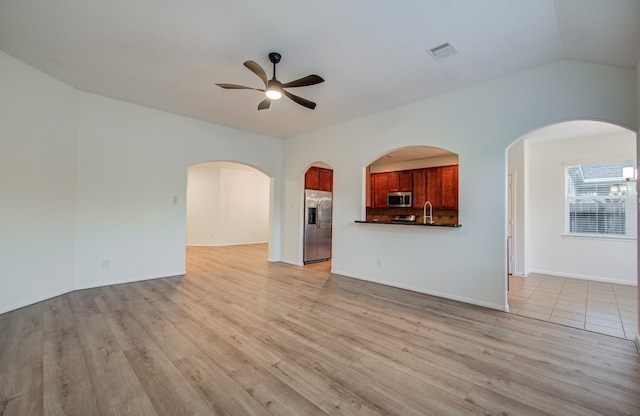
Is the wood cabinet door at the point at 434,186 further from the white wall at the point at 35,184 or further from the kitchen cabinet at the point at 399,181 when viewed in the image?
the white wall at the point at 35,184

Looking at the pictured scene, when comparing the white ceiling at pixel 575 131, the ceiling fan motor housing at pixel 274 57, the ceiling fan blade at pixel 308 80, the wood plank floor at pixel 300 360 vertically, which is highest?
the ceiling fan motor housing at pixel 274 57

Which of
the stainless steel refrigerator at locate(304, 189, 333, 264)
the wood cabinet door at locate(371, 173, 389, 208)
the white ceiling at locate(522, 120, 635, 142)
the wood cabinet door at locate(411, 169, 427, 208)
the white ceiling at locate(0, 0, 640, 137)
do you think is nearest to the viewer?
the white ceiling at locate(0, 0, 640, 137)

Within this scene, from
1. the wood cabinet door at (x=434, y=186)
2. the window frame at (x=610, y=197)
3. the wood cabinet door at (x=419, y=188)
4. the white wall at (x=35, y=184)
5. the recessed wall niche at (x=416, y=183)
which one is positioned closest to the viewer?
the white wall at (x=35, y=184)

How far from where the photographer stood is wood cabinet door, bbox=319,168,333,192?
22.9 feet

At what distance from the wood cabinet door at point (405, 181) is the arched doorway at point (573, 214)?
2.29 m

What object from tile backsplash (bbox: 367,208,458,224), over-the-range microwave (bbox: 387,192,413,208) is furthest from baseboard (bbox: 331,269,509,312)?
tile backsplash (bbox: 367,208,458,224)

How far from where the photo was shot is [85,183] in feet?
14.1

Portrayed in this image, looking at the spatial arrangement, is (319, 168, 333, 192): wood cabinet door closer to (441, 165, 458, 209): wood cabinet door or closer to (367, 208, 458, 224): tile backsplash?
(367, 208, 458, 224): tile backsplash

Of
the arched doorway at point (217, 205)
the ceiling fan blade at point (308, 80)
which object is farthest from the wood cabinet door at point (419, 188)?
the ceiling fan blade at point (308, 80)

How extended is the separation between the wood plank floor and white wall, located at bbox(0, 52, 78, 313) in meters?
0.39

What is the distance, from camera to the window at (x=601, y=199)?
16.6ft

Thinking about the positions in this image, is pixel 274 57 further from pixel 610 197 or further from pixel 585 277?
pixel 585 277

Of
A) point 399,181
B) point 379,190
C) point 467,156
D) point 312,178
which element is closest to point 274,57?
point 467,156

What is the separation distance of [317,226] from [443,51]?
4.55 metres
